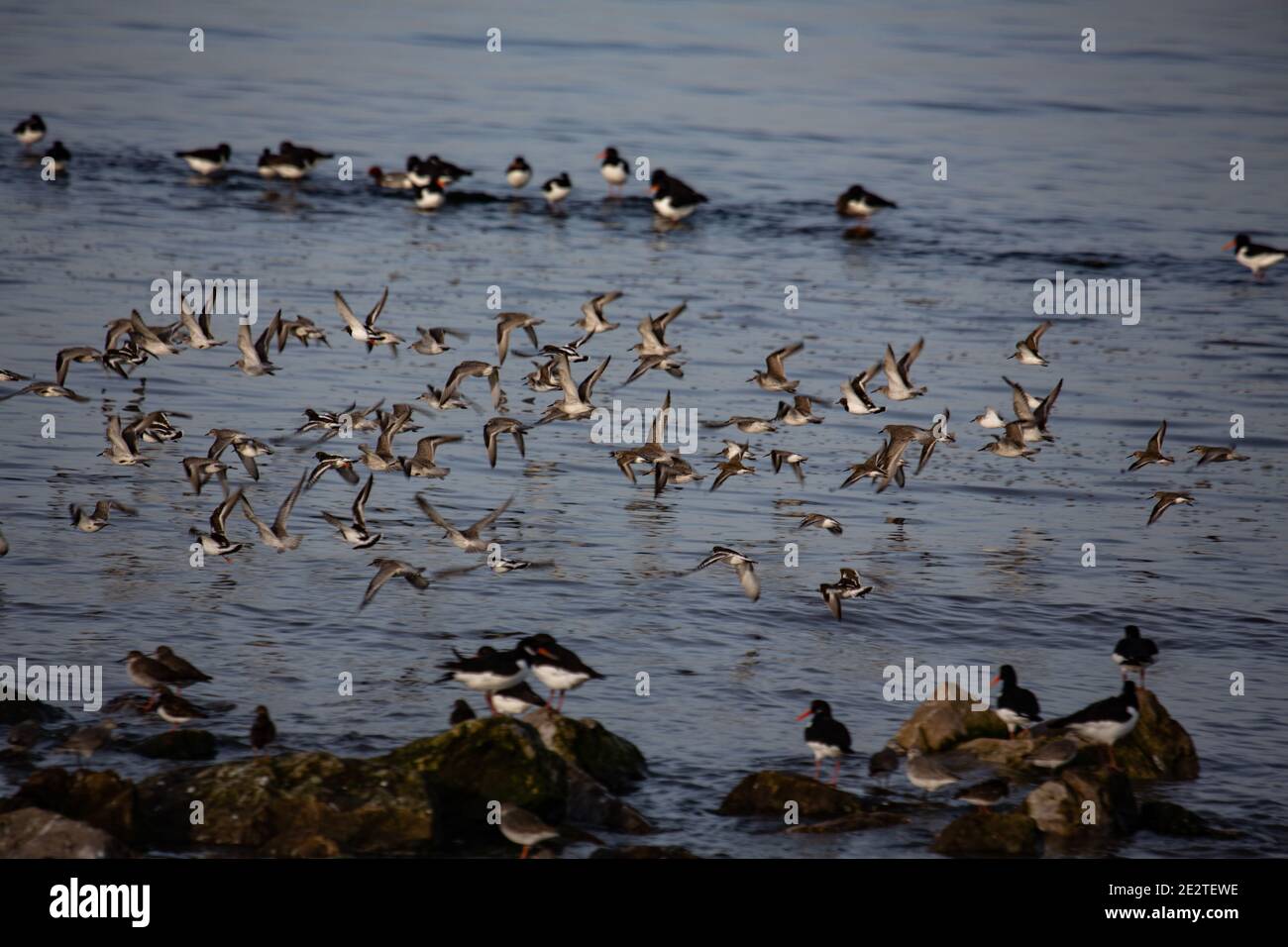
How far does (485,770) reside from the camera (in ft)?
45.1

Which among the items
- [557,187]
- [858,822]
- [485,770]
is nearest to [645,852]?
[485,770]

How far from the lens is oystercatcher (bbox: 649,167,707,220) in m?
46.4

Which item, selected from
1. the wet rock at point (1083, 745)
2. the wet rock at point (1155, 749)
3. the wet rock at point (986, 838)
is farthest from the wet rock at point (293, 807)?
the wet rock at point (1155, 749)

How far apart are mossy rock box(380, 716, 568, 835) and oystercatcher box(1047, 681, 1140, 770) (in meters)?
4.80

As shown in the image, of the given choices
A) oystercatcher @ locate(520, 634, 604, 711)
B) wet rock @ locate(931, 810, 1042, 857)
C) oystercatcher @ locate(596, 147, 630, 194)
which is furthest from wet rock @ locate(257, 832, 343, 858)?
oystercatcher @ locate(596, 147, 630, 194)

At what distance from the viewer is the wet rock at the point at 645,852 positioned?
505 inches

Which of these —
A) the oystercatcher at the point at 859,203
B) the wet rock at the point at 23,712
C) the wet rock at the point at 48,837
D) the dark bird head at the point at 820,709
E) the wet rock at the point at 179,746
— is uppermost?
the oystercatcher at the point at 859,203

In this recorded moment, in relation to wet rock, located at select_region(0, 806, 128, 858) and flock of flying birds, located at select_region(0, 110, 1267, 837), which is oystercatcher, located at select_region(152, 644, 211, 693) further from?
wet rock, located at select_region(0, 806, 128, 858)

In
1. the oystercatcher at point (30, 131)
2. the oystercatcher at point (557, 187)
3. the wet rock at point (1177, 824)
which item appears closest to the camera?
the wet rock at point (1177, 824)

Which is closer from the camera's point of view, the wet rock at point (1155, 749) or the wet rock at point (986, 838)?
the wet rock at point (986, 838)

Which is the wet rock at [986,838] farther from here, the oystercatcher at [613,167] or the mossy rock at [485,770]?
the oystercatcher at [613,167]
